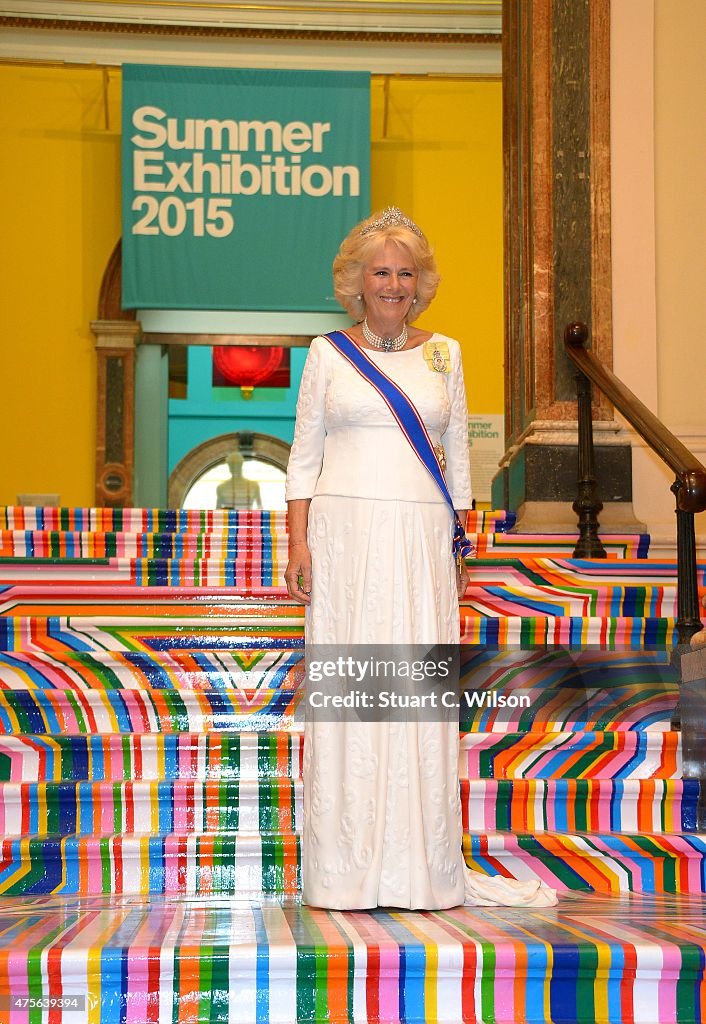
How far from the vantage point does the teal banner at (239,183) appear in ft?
37.1

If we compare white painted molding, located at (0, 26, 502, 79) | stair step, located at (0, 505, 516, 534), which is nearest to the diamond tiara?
stair step, located at (0, 505, 516, 534)

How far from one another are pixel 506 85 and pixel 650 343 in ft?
5.67

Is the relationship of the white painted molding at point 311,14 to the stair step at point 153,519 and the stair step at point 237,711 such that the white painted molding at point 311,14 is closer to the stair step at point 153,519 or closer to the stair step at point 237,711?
the stair step at point 153,519

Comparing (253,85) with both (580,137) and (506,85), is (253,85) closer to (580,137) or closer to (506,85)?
(506,85)

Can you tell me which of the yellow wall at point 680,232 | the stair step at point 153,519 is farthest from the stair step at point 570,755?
the yellow wall at point 680,232

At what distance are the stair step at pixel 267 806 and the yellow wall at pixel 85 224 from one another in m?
8.24

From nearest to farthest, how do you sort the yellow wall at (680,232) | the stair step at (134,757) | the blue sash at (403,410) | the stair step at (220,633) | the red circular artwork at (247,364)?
1. the blue sash at (403,410)
2. the stair step at (134,757)
3. the stair step at (220,633)
4. the yellow wall at (680,232)
5. the red circular artwork at (247,364)

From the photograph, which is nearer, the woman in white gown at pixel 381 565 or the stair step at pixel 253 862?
the woman in white gown at pixel 381 565

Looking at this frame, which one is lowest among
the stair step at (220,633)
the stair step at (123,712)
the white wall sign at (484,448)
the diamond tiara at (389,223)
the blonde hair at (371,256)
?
the stair step at (123,712)

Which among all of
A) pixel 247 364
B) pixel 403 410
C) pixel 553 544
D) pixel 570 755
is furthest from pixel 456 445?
pixel 247 364

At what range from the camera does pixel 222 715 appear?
163 inches

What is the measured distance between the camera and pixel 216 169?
11453 mm

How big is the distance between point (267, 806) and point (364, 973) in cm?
107

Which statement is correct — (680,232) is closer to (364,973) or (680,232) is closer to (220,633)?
(220,633)
